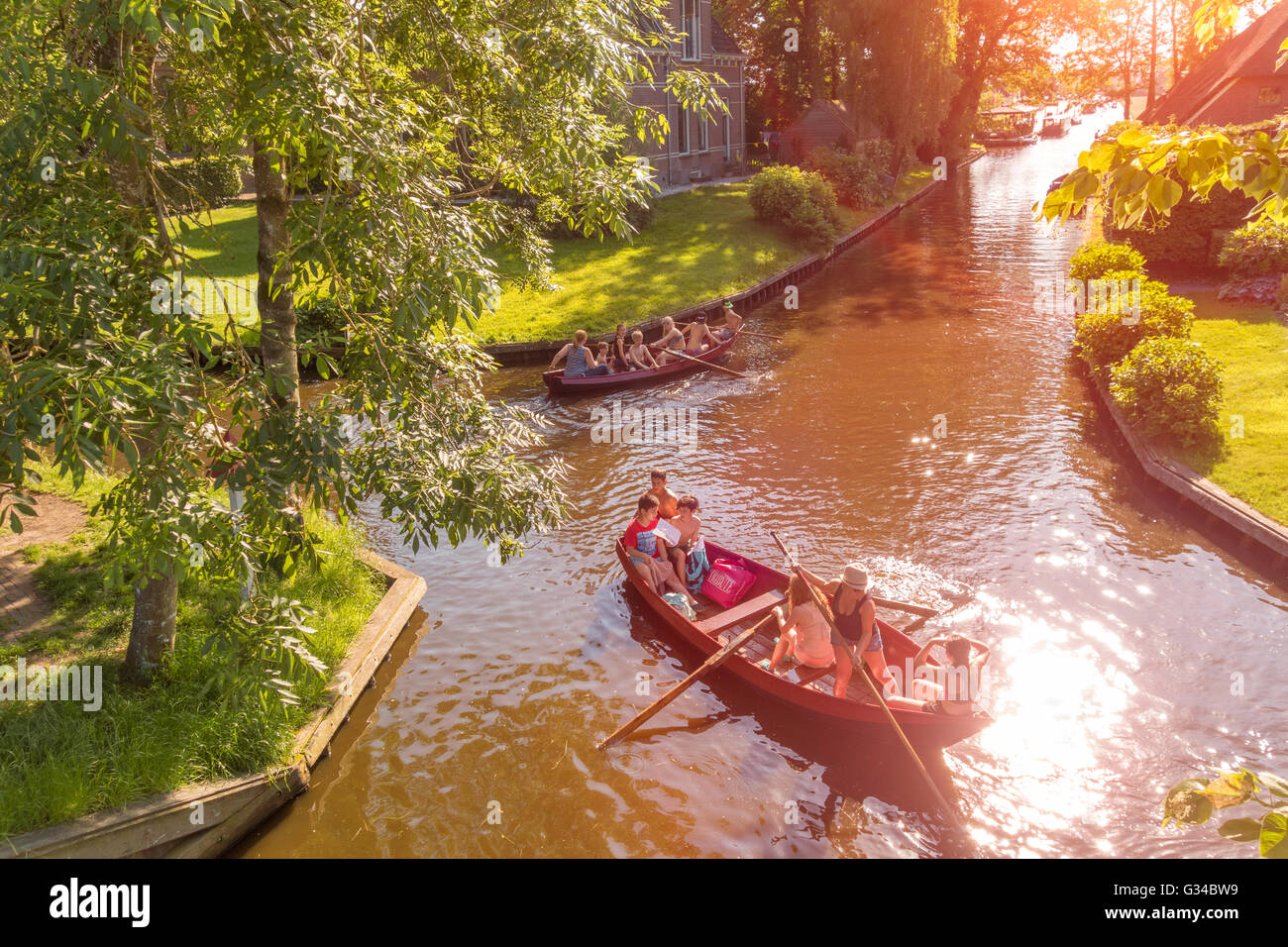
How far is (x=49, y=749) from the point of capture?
275 inches

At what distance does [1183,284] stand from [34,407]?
27053mm

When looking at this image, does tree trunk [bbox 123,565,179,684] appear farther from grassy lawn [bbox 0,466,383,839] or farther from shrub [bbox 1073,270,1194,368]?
shrub [bbox 1073,270,1194,368]

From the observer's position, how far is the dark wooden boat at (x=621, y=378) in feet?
61.2

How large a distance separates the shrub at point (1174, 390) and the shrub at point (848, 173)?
26781 millimetres

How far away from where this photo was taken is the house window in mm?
39094

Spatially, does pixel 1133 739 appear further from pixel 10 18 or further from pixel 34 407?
pixel 10 18

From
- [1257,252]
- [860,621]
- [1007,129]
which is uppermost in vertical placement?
[1007,129]

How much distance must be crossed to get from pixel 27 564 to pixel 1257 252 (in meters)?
26.4

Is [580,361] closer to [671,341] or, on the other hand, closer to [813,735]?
[671,341]

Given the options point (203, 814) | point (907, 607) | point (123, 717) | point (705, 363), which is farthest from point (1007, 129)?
point (203, 814)

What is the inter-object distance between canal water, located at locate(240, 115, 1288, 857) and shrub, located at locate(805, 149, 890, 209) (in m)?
23.8

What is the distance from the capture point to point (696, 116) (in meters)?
40.8

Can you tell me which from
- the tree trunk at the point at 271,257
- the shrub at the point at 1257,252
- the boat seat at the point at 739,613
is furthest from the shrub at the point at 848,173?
the tree trunk at the point at 271,257

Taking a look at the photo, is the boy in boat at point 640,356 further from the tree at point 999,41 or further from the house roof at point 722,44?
the tree at point 999,41
